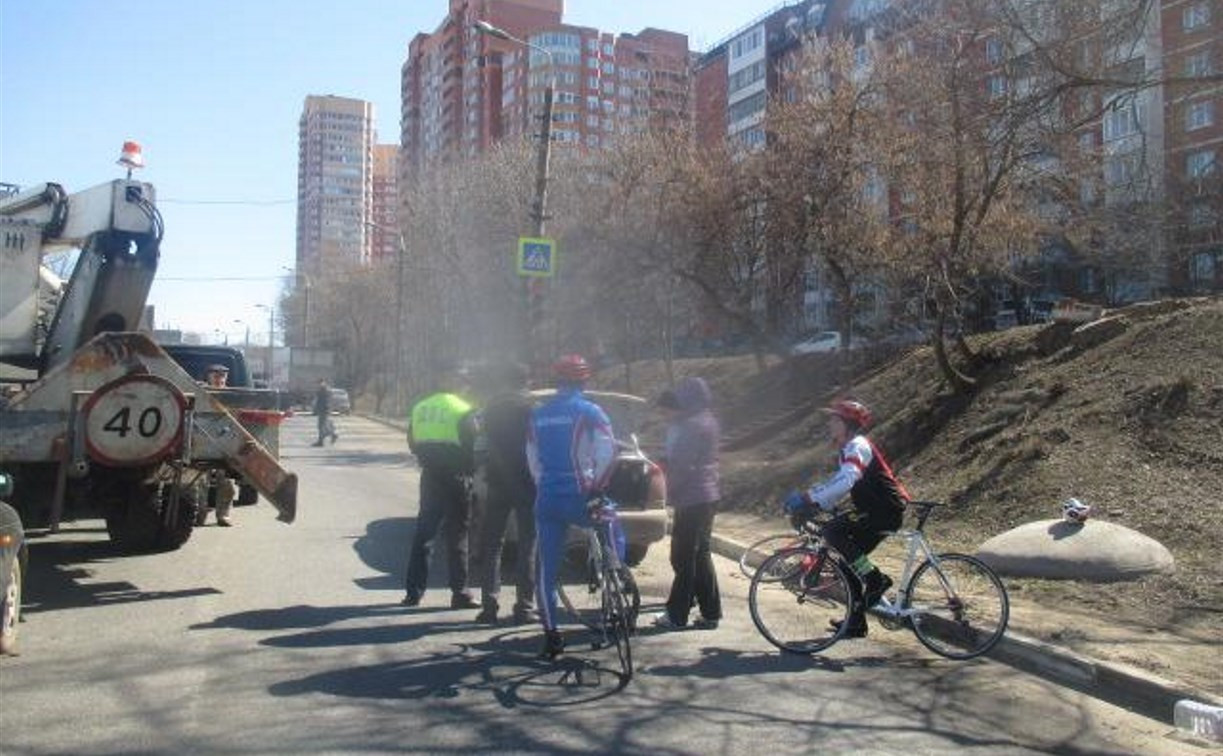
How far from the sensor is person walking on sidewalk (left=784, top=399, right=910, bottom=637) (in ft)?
24.1

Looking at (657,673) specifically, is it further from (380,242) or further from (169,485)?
(380,242)

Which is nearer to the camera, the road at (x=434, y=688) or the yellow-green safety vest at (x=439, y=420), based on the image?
the road at (x=434, y=688)

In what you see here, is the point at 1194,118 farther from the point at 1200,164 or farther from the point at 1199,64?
the point at 1199,64

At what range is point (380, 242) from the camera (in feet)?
260

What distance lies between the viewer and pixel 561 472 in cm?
684

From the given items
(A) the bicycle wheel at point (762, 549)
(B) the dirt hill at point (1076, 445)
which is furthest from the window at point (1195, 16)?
(A) the bicycle wheel at point (762, 549)

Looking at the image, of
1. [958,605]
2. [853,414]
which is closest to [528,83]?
[853,414]

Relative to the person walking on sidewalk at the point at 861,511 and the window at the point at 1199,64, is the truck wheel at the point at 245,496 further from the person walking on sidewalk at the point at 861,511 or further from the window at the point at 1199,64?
the window at the point at 1199,64

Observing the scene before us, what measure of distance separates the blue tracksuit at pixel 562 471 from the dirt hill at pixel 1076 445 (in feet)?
13.8

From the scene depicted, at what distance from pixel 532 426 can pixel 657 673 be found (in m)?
1.72

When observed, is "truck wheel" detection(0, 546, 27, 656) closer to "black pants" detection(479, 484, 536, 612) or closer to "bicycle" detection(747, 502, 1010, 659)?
"black pants" detection(479, 484, 536, 612)

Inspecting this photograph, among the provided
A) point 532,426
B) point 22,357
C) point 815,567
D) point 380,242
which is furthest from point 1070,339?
point 380,242

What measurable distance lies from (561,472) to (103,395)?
3883 mm

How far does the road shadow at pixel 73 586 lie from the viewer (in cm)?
845
